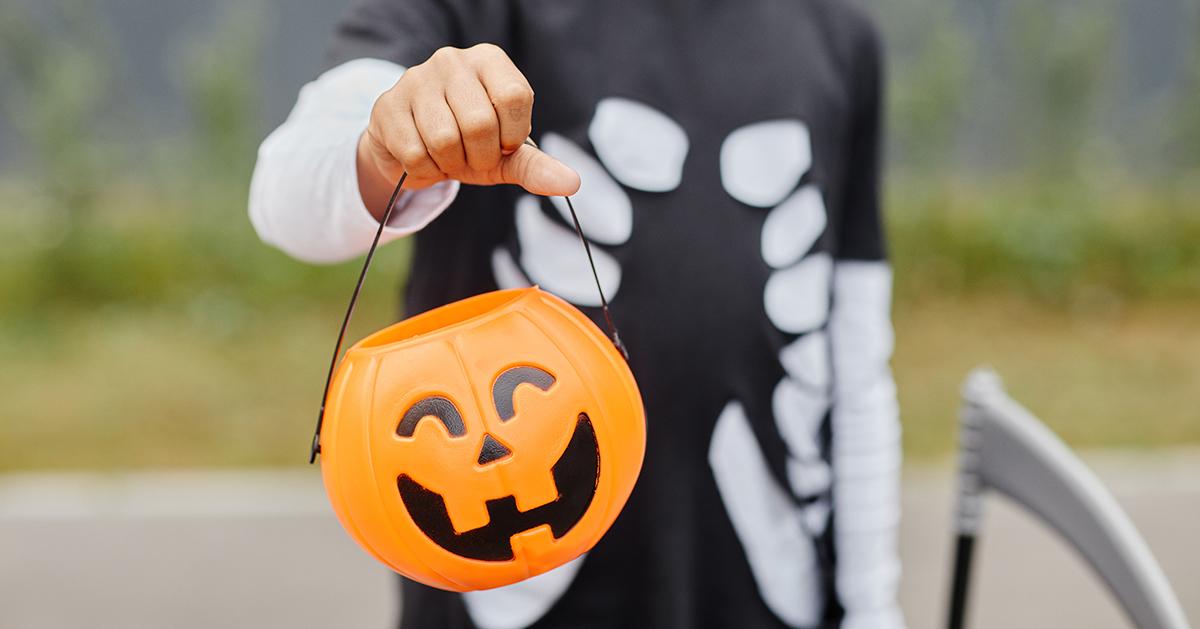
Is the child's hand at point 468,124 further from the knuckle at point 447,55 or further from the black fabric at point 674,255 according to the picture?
the black fabric at point 674,255

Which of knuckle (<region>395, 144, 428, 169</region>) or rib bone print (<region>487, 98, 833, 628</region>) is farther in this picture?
rib bone print (<region>487, 98, 833, 628</region>)

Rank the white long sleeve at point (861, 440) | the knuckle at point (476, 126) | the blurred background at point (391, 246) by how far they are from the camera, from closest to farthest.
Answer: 1. the knuckle at point (476, 126)
2. the white long sleeve at point (861, 440)
3. the blurred background at point (391, 246)

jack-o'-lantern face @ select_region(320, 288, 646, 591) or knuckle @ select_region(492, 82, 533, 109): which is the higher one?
knuckle @ select_region(492, 82, 533, 109)

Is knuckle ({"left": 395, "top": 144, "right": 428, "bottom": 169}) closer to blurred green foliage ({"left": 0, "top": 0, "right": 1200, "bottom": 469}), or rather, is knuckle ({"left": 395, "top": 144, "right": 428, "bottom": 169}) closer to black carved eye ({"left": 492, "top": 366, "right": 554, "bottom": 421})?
black carved eye ({"left": 492, "top": 366, "right": 554, "bottom": 421})

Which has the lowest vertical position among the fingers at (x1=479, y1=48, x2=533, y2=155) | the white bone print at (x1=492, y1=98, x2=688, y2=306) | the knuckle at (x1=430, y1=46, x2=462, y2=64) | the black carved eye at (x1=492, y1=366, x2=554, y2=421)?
the black carved eye at (x1=492, y1=366, x2=554, y2=421)

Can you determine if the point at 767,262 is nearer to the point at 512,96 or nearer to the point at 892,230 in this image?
the point at 512,96

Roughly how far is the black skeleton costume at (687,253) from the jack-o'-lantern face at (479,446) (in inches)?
10.3

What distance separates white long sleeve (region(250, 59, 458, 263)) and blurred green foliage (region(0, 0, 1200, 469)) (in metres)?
2.94

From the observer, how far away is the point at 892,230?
4.12m

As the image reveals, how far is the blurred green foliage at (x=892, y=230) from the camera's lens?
381cm

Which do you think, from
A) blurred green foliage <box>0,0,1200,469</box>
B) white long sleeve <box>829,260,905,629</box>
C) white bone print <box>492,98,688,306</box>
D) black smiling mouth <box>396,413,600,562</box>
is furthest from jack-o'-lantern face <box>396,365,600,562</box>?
blurred green foliage <box>0,0,1200,469</box>

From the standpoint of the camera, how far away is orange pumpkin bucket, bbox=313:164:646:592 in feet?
2.02

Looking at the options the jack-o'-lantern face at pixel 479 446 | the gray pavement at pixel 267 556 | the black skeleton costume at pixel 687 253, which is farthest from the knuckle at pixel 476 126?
the gray pavement at pixel 267 556

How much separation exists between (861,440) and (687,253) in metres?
0.26
